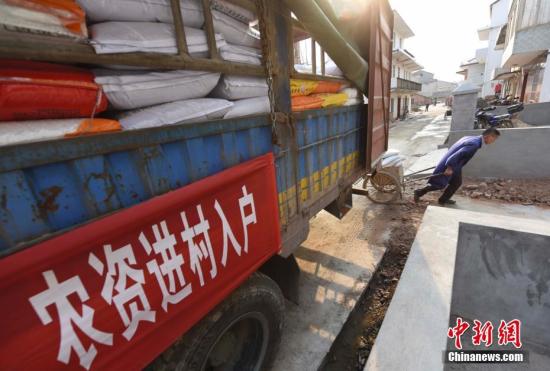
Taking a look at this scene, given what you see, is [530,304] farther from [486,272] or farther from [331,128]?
[331,128]

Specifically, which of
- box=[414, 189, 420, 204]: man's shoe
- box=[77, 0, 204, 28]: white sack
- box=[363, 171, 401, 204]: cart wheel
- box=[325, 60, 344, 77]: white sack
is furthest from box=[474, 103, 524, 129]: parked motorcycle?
box=[77, 0, 204, 28]: white sack

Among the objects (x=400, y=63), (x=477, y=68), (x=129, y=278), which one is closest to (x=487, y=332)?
(x=129, y=278)

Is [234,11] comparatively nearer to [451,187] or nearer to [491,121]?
[451,187]

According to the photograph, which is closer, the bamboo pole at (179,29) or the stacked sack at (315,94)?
the bamboo pole at (179,29)

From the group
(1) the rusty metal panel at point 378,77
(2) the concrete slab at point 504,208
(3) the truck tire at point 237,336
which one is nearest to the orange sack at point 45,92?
(3) the truck tire at point 237,336

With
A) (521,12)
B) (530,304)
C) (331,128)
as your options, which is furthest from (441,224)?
(521,12)

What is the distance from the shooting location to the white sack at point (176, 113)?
45.8 inches

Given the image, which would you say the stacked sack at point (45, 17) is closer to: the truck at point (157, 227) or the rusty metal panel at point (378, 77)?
the truck at point (157, 227)

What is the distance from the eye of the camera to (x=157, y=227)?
1.17 metres

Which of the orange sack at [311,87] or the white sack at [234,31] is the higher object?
the white sack at [234,31]

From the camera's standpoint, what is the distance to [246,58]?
5.68ft

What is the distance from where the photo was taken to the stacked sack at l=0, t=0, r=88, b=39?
81 centimetres

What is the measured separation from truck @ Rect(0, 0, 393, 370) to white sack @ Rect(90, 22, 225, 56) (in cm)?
4

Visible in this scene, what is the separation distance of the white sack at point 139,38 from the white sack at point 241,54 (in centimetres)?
17
